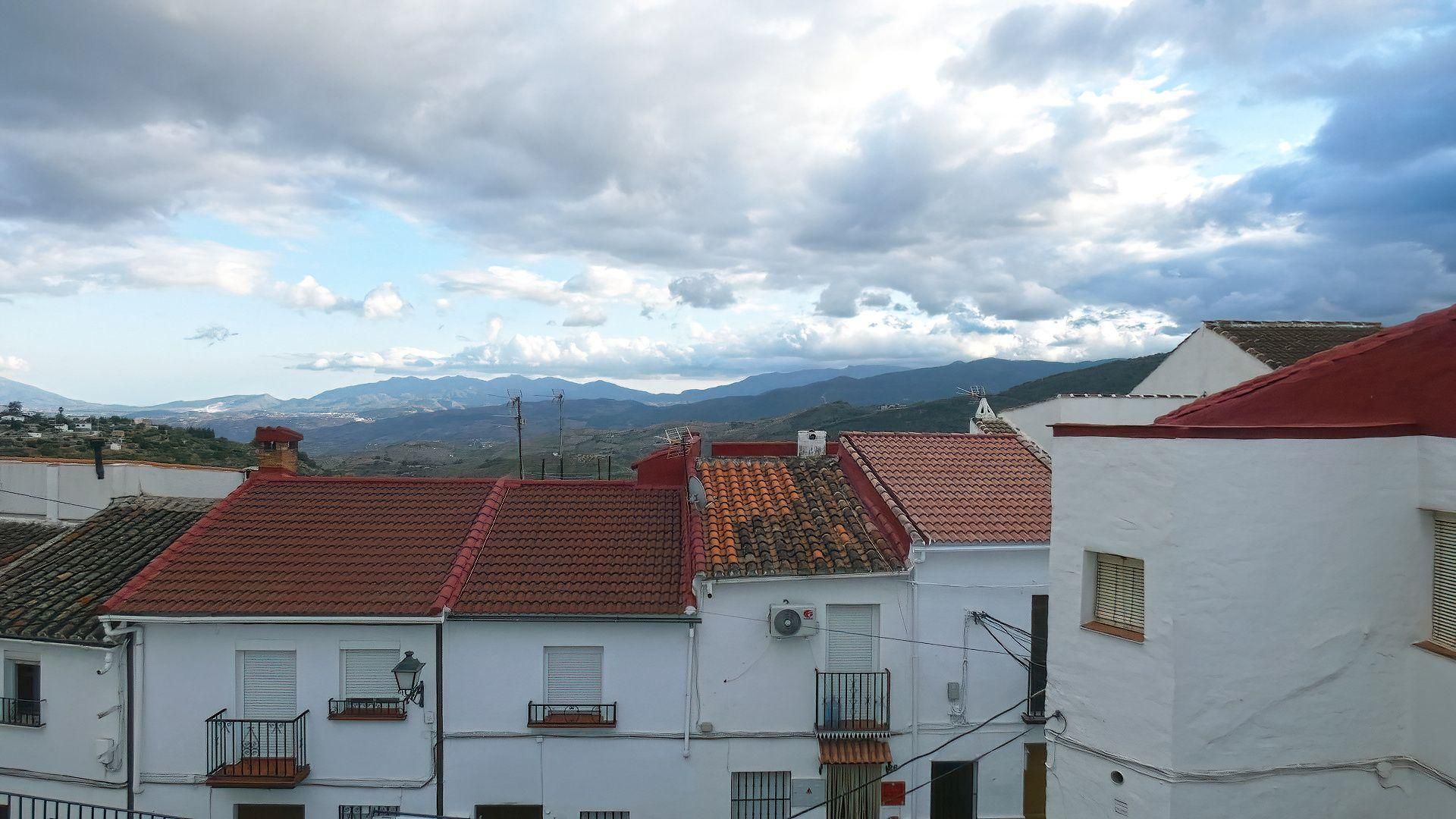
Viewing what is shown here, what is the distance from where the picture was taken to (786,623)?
45.7ft

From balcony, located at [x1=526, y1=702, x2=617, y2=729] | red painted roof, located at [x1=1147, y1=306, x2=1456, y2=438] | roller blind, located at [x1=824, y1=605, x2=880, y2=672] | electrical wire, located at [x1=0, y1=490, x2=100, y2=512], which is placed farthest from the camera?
electrical wire, located at [x1=0, y1=490, x2=100, y2=512]

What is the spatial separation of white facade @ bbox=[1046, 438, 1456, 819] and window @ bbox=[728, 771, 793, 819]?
7714 millimetres

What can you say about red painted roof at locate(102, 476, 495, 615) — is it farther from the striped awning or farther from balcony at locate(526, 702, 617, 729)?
the striped awning

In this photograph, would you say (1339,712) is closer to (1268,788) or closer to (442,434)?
(1268,788)

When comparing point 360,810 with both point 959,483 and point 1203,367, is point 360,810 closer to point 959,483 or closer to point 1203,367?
point 959,483

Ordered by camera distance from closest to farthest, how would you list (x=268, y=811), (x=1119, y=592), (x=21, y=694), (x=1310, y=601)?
(x=1310, y=601) → (x=1119, y=592) → (x=268, y=811) → (x=21, y=694)

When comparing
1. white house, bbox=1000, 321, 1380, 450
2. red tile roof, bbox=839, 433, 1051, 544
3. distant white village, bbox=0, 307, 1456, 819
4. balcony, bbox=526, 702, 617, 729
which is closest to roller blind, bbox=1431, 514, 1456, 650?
distant white village, bbox=0, 307, 1456, 819

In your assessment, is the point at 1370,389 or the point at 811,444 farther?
the point at 811,444

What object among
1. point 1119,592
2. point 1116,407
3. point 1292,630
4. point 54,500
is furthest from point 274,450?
point 1292,630

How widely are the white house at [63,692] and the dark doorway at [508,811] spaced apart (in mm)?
5810

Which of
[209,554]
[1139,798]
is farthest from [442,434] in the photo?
[1139,798]

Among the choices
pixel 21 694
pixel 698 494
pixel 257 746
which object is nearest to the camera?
pixel 257 746

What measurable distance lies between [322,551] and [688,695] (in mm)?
7261

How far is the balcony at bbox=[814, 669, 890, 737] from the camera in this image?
14164 millimetres
